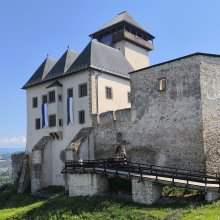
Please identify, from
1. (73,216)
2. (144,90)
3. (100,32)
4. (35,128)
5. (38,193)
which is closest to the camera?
(73,216)

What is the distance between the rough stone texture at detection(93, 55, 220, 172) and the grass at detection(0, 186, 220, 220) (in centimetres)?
343

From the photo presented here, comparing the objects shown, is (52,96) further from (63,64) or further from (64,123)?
(63,64)

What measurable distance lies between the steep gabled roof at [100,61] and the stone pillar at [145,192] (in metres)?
12.9

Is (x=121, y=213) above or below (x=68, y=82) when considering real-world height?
below

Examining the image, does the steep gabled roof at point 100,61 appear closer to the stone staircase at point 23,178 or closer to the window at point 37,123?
the window at point 37,123

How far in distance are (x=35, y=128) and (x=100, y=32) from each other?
46.9 feet

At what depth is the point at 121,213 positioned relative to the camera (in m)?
19.7

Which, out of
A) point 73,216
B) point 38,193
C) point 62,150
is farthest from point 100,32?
point 73,216

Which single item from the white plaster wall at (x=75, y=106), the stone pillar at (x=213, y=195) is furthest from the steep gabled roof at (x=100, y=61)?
the stone pillar at (x=213, y=195)

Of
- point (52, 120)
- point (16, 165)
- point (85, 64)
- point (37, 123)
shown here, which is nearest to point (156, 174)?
point (85, 64)

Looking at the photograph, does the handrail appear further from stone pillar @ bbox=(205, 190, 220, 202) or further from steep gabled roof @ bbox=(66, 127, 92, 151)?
stone pillar @ bbox=(205, 190, 220, 202)

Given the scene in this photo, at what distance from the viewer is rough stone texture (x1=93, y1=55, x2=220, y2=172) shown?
2336 centimetres

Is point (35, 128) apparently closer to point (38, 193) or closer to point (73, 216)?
point (38, 193)

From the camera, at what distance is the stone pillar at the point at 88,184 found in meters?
23.9
